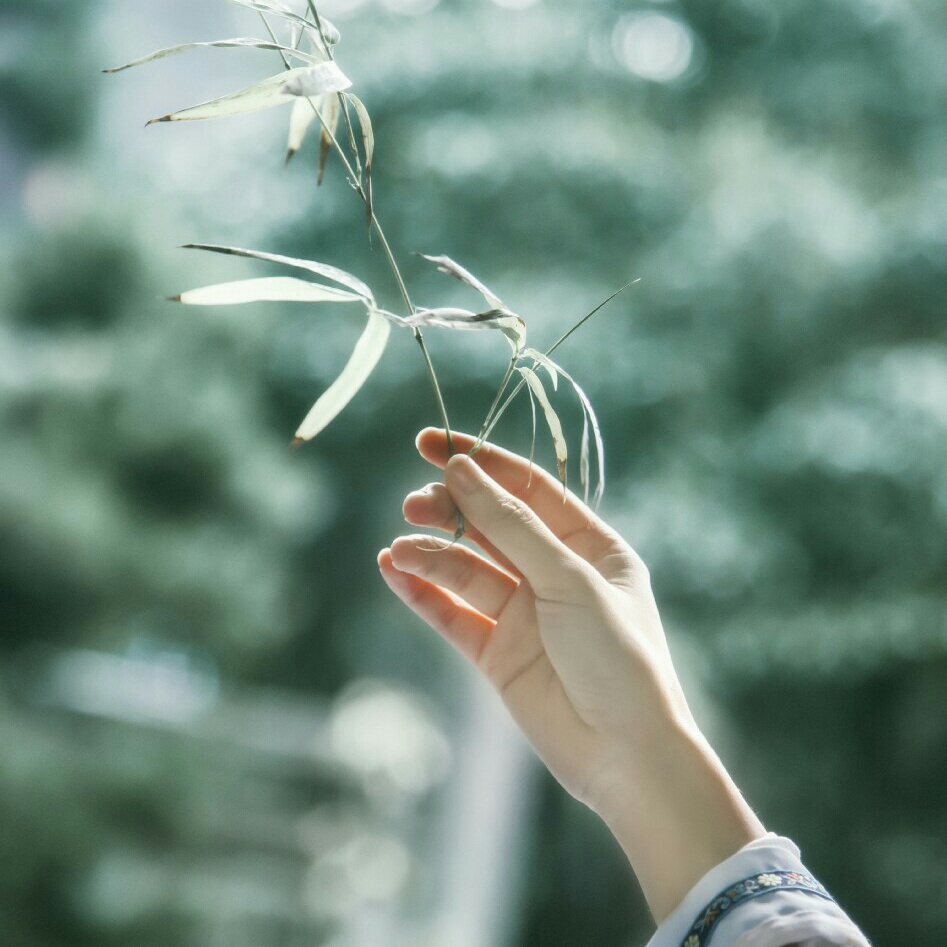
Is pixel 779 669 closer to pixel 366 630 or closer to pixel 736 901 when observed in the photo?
pixel 366 630

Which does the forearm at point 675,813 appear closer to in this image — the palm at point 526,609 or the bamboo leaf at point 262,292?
the palm at point 526,609

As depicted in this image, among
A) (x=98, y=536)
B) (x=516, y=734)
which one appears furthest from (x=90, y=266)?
(x=516, y=734)

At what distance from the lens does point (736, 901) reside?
0.42 metres

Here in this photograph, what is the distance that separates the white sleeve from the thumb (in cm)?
14

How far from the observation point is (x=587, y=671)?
0.48 m

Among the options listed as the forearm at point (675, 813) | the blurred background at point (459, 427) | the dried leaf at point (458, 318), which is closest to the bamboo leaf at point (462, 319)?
the dried leaf at point (458, 318)

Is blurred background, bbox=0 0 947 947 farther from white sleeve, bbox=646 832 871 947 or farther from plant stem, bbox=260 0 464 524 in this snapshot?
white sleeve, bbox=646 832 871 947

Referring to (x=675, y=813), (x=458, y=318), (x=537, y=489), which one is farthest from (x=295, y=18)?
(x=675, y=813)

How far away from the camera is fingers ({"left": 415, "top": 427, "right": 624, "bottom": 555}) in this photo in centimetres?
53

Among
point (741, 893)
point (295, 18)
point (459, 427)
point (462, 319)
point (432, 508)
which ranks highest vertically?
point (295, 18)

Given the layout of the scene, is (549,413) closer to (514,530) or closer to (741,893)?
(514,530)

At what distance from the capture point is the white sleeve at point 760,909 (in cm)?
40

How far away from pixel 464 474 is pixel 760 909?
0.23 meters

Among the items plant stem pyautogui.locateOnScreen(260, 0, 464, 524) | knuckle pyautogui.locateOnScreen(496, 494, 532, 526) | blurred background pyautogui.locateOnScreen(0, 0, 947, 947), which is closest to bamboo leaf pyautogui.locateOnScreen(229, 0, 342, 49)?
plant stem pyautogui.locateOnScreen(260, 0, 464, 524)
